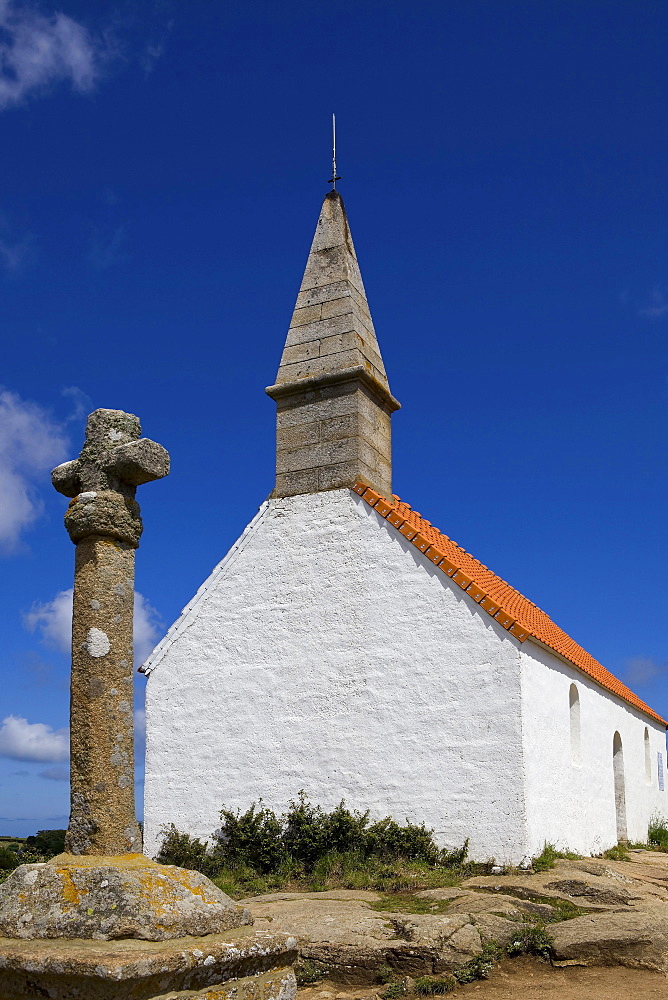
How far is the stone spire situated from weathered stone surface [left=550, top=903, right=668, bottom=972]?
306 inches

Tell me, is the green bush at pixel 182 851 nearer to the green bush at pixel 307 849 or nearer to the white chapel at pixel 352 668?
the green bush at pixel 307 849

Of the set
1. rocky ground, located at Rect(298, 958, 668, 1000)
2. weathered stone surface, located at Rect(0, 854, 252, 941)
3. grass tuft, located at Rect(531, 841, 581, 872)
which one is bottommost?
rocky ground, located at Rect(298, 958, 668, 1000)

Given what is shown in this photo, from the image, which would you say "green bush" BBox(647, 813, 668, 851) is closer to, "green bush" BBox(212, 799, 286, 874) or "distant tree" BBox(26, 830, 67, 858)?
"green bush" BBox(212, 799, 286, 874)

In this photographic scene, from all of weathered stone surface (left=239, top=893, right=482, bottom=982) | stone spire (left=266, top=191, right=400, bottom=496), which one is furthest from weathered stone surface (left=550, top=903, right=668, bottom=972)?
stone spire (left=266, top=191, right=400, bottom=496)

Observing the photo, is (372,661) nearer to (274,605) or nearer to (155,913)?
(274,605)

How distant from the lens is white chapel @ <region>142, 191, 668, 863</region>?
12.6m

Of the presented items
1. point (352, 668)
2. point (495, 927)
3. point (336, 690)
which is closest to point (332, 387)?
point (352, 668)

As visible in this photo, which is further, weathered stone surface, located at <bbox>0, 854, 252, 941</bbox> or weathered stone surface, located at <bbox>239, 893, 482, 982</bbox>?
weathered stone surface, located at <bbox>239, 893, 482, 982</bbox>

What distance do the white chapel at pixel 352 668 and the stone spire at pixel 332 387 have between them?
0.11 feet

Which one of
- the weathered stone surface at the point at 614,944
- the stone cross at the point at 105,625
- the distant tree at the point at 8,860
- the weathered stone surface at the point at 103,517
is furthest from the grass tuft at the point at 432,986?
the distant tree at the point at 8,860

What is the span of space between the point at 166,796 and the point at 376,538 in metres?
5.47

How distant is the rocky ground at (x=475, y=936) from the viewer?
8453 millimetres

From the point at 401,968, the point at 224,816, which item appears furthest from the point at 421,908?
the point at 224,816

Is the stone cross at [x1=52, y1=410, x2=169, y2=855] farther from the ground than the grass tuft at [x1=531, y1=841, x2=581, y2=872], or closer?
farther from the ground
